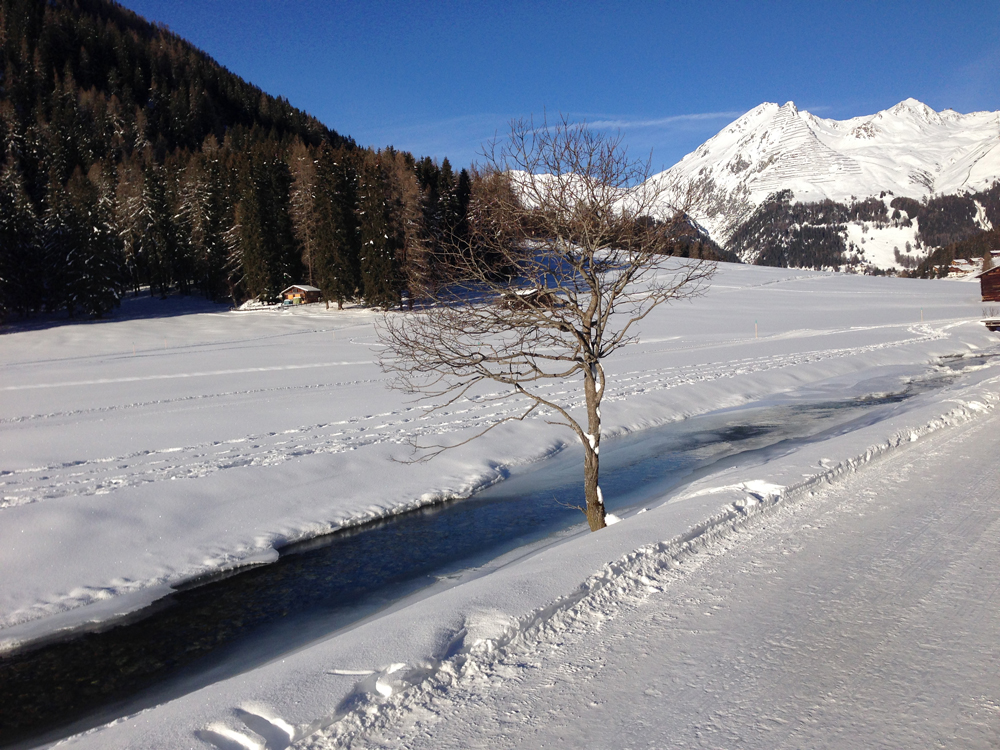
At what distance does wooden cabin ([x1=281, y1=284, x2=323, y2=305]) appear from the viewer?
53031mm

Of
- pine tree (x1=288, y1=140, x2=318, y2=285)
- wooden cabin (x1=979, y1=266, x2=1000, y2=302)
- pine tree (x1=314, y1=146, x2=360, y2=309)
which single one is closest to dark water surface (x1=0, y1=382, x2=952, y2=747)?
pine tree (x1=314, y1=146, x2=360, y2=309)

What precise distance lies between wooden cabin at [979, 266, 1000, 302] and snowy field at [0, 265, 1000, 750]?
117ft

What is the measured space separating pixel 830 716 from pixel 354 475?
1057 centimetres

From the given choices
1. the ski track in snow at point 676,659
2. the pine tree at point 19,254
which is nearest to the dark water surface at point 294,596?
the ski track in snow at point 676,659

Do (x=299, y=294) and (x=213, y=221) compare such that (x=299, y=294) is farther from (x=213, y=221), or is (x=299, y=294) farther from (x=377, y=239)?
(x=213, y=221)

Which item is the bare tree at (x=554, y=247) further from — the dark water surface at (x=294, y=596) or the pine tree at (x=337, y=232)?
the pine tree at (x=337, y=232)

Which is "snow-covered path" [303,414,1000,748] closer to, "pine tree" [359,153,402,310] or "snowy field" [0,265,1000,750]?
"snowy field" [0,265,1000,750]

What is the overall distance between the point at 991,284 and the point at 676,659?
190 feet

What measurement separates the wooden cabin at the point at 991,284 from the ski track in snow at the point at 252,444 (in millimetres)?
38481

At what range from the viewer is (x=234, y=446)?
594 inches

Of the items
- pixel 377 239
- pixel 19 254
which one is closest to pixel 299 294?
pixel 377 239

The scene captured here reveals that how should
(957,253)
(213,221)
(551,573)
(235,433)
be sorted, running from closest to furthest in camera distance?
(551,573) < (235,433) < (213,221) < (957,253)

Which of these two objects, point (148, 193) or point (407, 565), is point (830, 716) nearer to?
point (407, 565)

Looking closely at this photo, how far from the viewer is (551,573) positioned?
6402 mm
